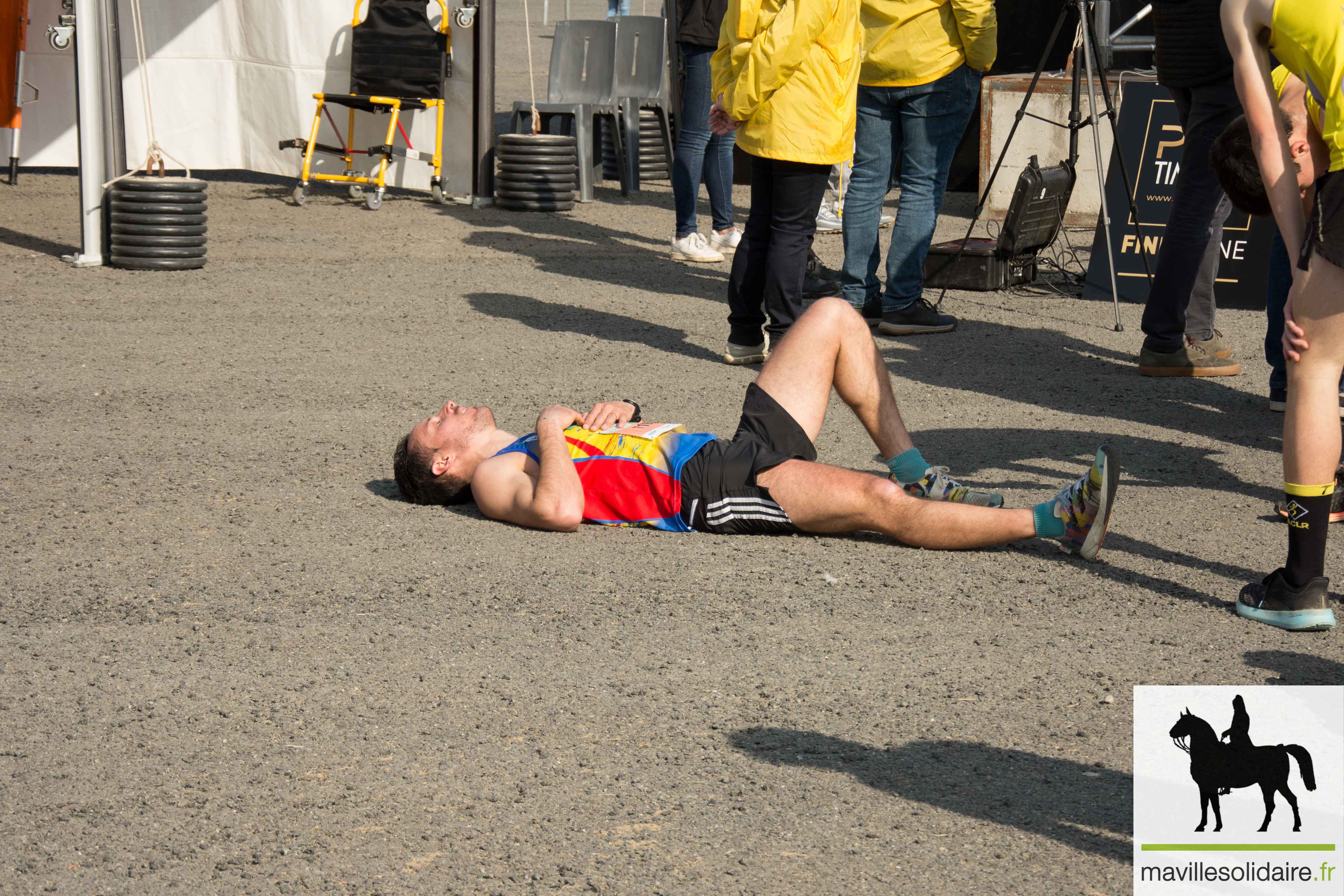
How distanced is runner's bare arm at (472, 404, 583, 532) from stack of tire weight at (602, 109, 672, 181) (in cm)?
853

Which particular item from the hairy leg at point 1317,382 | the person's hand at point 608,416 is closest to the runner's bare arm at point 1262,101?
the hairy leg at point 1317,382

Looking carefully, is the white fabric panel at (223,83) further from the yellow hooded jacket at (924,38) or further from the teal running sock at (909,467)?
the teal running sock at (909,467)

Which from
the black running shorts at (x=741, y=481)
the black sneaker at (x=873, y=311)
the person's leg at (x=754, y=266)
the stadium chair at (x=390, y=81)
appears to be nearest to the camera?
the black running shorts at (x=741, y=481)

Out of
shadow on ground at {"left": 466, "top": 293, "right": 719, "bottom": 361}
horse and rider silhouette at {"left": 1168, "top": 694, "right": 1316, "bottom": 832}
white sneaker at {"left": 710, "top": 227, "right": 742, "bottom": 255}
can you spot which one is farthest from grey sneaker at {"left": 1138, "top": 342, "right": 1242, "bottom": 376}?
horse and rider silhouette at {"left": 1168, "top": 694, "right": 1316, "bottom": 832}

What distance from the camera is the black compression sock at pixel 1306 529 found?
3365 millimetres

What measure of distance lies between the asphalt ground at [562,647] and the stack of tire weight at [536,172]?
175 inches

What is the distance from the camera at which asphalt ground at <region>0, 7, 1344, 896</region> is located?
253 cm

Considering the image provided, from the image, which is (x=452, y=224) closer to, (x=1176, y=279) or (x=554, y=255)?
(x=554, y=255)

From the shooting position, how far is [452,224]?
33.8 ft

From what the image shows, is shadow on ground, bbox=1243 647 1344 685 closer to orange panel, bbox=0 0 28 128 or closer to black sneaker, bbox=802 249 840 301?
black sneaker, bbox=802 249 840 301

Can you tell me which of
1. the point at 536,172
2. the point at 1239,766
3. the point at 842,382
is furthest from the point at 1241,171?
the point at 536,172

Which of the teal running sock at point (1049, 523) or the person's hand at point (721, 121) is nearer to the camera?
the teal running sock at point (1049, 523)

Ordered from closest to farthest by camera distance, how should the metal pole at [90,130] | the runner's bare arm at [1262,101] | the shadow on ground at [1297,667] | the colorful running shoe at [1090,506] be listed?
the shadow on ground at [1297,667] < the runner's bare arm at [1262,101] < the colorful running shoe at [1090,506] < the metal pole at [90,130]

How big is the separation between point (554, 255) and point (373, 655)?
6.16 m
